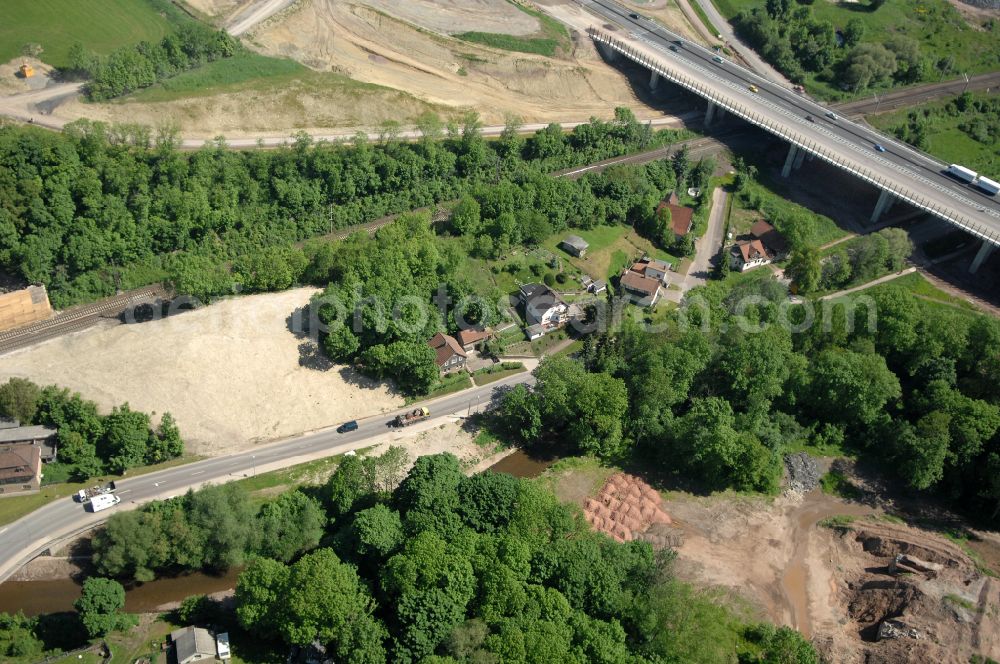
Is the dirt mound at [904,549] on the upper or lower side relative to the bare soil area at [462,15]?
lower

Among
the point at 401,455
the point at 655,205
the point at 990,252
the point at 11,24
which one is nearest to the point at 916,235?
the point at 990,252

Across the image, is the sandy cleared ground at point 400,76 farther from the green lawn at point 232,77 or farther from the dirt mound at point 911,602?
the dirt mound at point 911,602

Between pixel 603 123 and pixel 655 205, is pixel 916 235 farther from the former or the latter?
pixel 603 123

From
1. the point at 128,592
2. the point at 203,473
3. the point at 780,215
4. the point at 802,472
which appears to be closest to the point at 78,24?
the point at 203,473

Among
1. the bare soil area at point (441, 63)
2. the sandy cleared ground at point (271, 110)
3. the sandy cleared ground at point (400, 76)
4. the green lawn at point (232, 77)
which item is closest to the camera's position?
the sandy cleared ground at point (271, 110)

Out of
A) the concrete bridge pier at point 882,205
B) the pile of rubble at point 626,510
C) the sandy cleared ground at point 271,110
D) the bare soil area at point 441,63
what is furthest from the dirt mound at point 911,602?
the sandy cleared ground at point 271,110

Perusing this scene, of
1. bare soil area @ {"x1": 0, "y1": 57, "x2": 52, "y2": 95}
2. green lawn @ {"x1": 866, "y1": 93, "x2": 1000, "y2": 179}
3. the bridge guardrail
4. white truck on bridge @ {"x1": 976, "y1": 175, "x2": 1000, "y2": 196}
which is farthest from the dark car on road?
green lawn @ {"x1": 866, "y1": 93, "x2": 1000, "y2": 179}

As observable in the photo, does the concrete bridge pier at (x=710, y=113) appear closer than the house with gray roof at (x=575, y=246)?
No
